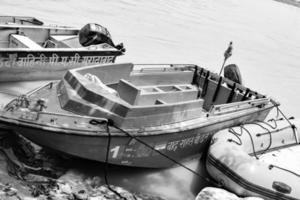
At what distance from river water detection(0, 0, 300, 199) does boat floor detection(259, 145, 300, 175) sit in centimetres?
145

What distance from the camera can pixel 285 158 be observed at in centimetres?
822

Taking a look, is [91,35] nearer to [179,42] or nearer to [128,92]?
[128,92]

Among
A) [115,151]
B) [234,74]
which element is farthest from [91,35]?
[115,151]

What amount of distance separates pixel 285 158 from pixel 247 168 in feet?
6.42

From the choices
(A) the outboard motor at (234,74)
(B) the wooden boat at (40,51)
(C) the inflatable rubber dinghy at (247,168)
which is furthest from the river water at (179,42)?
(B) the wooden boat at (40,51)

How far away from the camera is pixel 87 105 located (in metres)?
6.27

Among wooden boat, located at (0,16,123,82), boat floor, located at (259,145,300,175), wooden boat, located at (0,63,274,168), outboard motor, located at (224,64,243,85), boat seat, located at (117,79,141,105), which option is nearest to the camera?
wooden boat, located at (0,63,274,168)

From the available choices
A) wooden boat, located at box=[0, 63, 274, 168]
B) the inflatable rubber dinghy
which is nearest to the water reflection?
wooden boat, located at box=[0, 63, 274, 168]

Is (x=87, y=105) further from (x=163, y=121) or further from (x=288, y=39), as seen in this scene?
(x=288, y=39)

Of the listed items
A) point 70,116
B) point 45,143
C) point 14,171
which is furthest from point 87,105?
point 14,171

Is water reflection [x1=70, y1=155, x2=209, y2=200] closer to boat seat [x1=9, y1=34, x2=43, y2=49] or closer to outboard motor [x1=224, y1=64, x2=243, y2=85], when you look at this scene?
outboard motor [x1=224, y1=64, x2=243, y2=85]

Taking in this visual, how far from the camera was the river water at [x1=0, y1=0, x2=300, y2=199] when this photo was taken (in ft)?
23.0

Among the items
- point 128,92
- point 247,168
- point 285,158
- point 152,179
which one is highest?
point 128,92

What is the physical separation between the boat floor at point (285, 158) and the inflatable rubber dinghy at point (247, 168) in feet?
0.44
